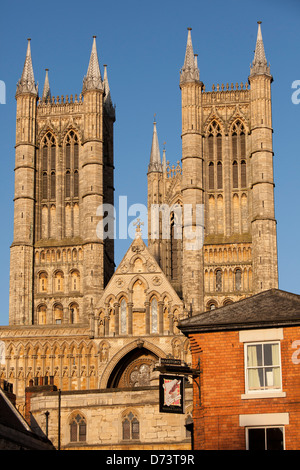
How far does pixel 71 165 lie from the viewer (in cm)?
8112

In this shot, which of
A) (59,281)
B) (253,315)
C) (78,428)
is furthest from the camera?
(59,281)

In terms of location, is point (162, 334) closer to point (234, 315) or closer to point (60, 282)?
point (60, 282)

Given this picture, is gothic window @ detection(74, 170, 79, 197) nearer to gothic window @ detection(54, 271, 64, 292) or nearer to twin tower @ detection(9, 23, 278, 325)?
twin tower @ detection(9, 23, 278, 325)

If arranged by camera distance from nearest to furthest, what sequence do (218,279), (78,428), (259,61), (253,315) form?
(253,315), (78,428), (218,279), (259,61)

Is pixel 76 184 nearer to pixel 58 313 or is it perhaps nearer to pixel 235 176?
pixel 58 313

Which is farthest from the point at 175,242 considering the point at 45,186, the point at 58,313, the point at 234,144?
the point at 58,313

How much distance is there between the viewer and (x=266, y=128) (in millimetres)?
78688

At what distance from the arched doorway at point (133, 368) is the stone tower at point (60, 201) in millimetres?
7132

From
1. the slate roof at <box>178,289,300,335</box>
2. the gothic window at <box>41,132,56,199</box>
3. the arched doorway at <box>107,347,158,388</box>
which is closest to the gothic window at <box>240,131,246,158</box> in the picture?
the gothic window at <box>41,132,56,199</box>

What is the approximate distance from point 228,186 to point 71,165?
1158 centimetres

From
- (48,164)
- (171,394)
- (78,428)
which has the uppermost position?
(48,164)

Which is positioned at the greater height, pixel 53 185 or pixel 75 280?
pixel 53 185

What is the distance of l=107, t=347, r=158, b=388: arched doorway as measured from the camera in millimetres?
67688

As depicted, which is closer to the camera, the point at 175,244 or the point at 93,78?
the point at 93,78
